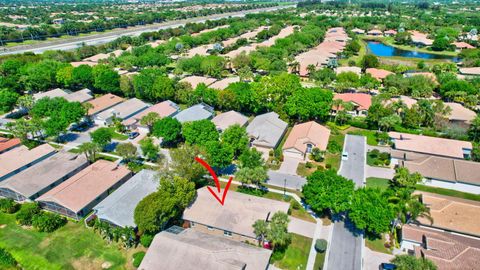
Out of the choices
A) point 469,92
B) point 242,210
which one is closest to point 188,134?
point 242,210

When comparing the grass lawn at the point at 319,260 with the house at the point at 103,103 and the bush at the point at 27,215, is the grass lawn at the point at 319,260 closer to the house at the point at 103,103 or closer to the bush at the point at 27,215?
the bush at the point at 27,215

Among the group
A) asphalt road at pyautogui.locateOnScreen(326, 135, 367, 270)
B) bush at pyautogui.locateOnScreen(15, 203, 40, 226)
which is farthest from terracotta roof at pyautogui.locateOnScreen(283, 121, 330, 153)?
bush at pyautogui.locateOnScreen(15, 203, 40, 226)

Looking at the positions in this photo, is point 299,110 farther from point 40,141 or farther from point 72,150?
point 40,141

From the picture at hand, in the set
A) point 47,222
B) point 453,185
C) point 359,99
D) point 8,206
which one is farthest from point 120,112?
point 453,185

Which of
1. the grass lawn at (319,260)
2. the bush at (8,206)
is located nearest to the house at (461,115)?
the grass lawn at (319,260)

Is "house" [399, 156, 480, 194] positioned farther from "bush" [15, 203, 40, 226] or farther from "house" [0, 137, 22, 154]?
"house" [0, 137, 22, 154]
